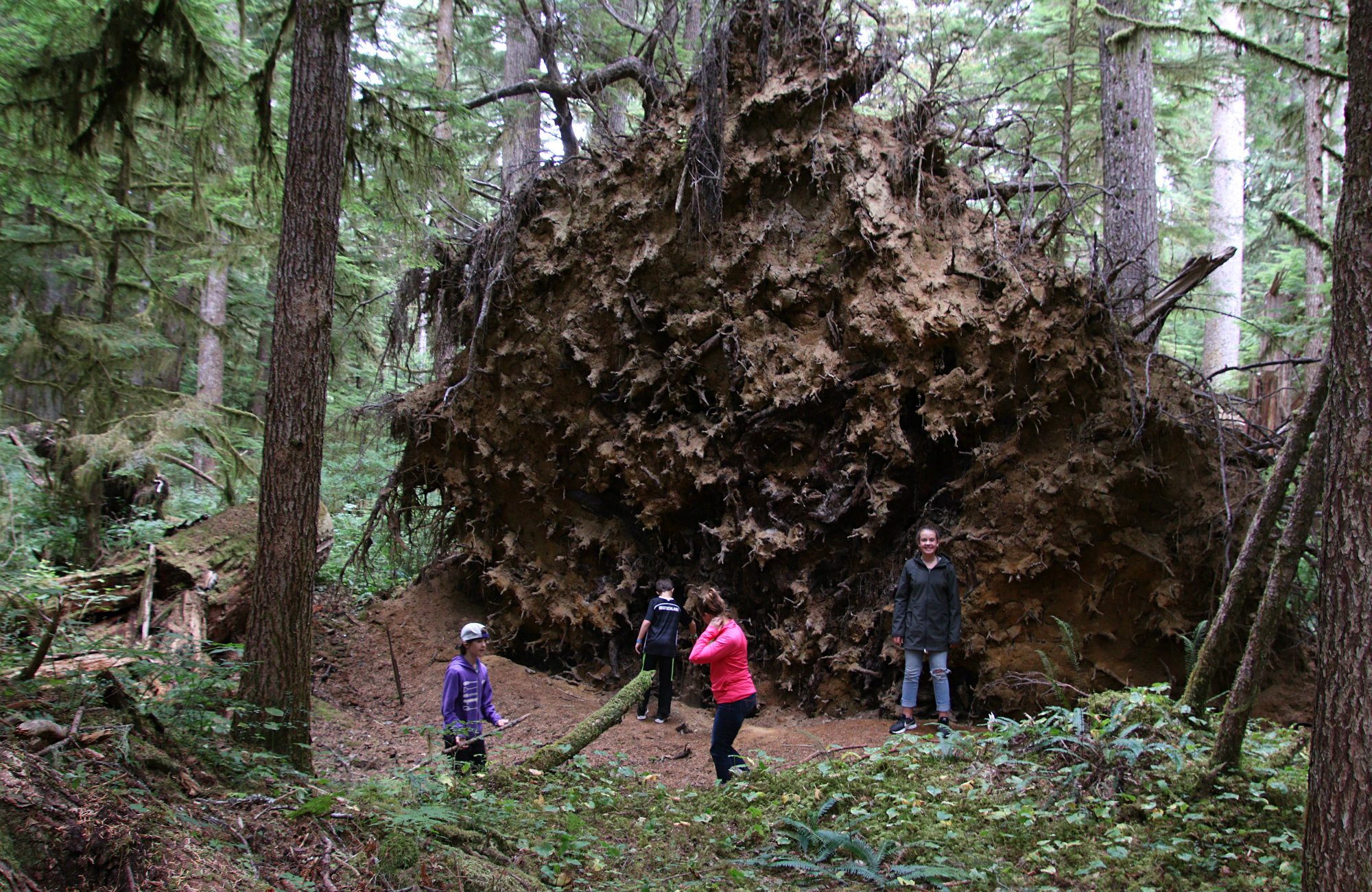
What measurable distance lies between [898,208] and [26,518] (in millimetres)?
10658

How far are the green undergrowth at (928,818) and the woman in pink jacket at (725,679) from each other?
367 millimetres

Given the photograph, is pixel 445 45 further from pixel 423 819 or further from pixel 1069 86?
pixel 423 819

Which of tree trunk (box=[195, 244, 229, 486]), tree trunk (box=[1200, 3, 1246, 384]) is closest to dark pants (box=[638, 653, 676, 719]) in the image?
Result: tree trunk (box=[195, 244, 229, 486])

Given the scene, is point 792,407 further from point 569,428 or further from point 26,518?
point 26,518

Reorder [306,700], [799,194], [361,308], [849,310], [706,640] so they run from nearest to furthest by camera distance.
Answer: [306,700] → [706,640] → [849,310] → [799,194] → [361,308]

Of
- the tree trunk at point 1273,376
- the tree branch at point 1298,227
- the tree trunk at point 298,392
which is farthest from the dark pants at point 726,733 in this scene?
the tree trunk at point 1273,376

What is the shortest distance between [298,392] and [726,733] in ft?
13.5

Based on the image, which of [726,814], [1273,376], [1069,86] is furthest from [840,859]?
[1069,86]

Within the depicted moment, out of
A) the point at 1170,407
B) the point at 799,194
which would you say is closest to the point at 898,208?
the point at 799,194

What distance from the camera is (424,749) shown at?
320 inches

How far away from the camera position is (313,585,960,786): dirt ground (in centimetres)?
757

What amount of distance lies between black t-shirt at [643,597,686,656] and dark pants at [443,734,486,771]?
261 centimetres

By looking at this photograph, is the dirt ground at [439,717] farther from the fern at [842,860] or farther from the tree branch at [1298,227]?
the tree branch at [1298,227]

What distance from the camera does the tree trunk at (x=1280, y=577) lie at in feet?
14.6
